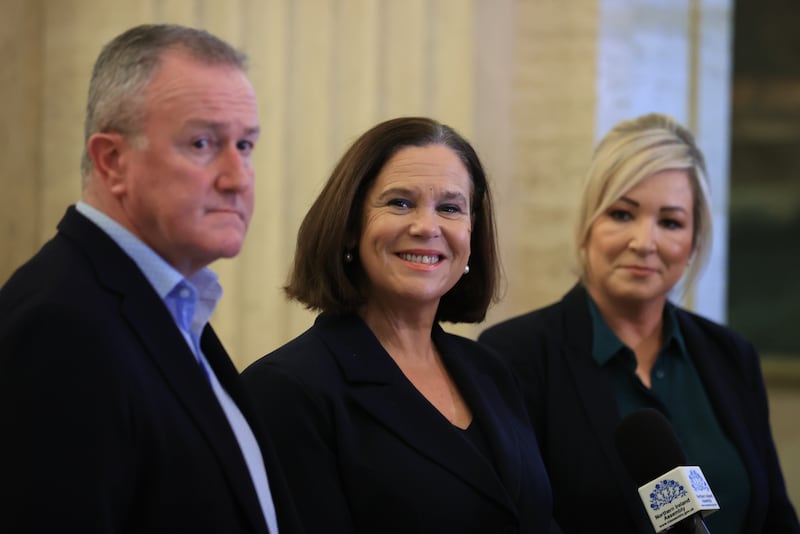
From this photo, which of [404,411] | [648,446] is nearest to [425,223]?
[404,411]

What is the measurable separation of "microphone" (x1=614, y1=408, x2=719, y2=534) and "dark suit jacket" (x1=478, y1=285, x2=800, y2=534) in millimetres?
606

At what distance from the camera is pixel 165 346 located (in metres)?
1.93

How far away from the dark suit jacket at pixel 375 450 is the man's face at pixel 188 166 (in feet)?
2.27

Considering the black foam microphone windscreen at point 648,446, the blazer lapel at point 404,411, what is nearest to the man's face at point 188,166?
the blazer lapel at point 404,411

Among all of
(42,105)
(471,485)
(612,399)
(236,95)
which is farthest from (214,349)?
(42,105)

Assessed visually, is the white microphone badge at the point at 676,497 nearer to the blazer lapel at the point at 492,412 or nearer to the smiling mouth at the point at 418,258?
the blazer lapel at the point at 492,412

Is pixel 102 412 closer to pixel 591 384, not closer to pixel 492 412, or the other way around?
pixel 492 412

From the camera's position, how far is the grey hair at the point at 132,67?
1.96m

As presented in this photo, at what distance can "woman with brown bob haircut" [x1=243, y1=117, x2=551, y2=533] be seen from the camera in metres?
2.62

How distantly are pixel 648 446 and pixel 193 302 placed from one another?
3.98 feet

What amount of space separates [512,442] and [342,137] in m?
2.27

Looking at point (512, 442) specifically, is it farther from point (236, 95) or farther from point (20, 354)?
point (20, 354)

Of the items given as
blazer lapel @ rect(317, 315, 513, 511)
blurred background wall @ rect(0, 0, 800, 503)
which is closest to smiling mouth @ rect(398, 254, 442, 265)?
blazer lapel @ rect(317, 315, 513, 511)

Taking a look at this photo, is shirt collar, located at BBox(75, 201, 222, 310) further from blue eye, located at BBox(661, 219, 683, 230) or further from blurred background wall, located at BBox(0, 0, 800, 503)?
blurred background wall, located at BBox(0, 0, 800, 503)
